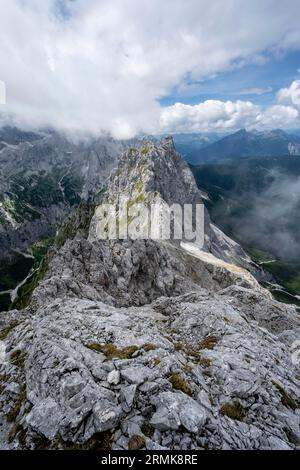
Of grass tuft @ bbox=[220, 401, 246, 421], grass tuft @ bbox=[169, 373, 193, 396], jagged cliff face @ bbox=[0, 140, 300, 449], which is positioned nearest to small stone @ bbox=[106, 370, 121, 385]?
jagged cliff face @ bbox=[0, 140, 300, 449]

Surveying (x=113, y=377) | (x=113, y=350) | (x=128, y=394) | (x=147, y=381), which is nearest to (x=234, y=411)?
(x=147, y=381)

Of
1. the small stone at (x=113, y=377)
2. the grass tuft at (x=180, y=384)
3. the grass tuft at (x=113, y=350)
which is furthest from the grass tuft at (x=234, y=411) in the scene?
the grass tuft at (x=113, y=350)

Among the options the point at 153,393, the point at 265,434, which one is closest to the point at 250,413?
the point at 265,434

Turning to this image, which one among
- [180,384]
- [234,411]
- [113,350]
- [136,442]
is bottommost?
[234,411]

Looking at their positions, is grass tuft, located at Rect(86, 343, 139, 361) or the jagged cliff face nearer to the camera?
the jagged cliff face

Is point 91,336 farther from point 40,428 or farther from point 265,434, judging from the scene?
point 265,434

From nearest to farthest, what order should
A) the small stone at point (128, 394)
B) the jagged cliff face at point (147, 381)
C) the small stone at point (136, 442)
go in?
1. the small stone at point (136, 442)
2. the jagged cliff face at point (147, 381)
3. the small stone at point (128, 394)

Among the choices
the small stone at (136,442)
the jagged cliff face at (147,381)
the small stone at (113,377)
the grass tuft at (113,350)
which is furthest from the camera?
the grass tuft at (113,350)

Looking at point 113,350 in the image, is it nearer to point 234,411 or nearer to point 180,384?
point 180,384

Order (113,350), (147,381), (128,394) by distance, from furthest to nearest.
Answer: (113,350) < (147,381) < (128,394)

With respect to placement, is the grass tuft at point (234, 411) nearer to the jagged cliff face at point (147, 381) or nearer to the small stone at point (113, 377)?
the jagged cliff face at point (147, 381)

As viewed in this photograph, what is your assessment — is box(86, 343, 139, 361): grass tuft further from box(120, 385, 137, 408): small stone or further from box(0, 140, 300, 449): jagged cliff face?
box(120, 385, 137, 408): small stone

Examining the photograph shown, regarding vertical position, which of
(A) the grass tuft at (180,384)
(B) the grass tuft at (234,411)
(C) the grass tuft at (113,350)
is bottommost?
(B) the grass tuft at (234,411)
